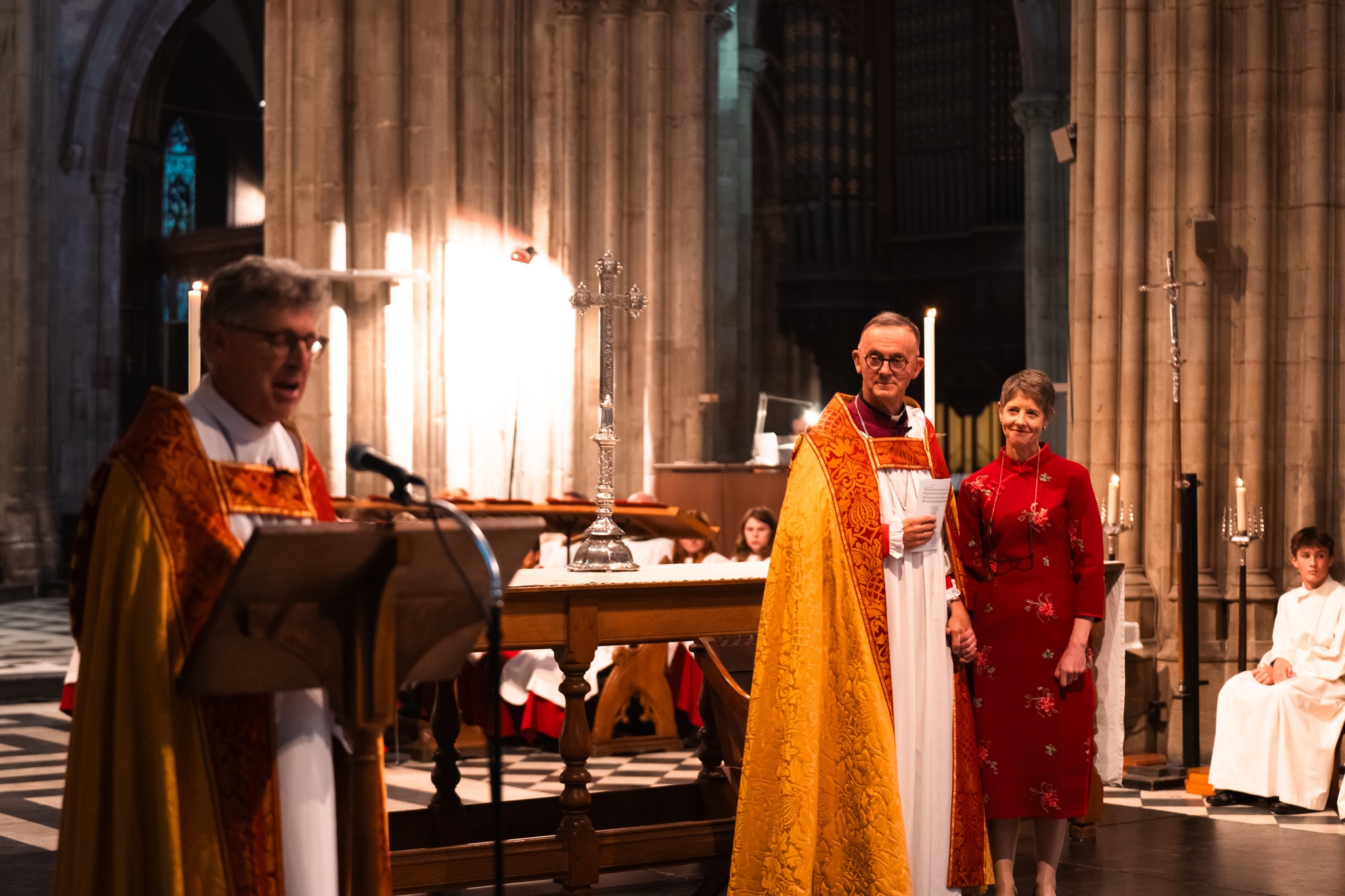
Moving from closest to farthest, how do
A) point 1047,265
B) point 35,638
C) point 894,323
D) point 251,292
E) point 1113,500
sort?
point 251,292, point 894,323, point 1113,500, point 35,638, point 1047,265

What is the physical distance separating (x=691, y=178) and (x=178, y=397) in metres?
8.72

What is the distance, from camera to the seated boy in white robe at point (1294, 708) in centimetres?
611

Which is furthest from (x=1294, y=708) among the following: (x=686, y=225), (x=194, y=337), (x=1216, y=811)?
(x=686, y=225)

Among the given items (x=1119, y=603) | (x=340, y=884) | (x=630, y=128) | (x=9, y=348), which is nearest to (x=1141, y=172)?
(x=1119, y=603)

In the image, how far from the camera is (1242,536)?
270 inches

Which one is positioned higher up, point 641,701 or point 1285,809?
point 641,701

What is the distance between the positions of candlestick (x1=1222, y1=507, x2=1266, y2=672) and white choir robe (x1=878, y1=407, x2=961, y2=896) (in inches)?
130

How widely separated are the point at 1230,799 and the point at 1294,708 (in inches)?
17.1

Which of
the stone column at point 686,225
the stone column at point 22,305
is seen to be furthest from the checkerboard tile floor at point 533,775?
the stone column at point 22,305

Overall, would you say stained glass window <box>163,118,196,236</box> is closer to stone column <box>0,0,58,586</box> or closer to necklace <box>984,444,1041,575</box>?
stone column <box>0,0,58,586</box>

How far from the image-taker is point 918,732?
395 cm

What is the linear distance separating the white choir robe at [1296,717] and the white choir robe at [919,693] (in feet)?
8.72

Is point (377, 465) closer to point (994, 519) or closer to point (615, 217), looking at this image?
point (994, 519)

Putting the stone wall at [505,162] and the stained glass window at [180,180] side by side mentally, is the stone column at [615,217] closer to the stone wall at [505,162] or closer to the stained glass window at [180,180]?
the stone wall at [505,162]
